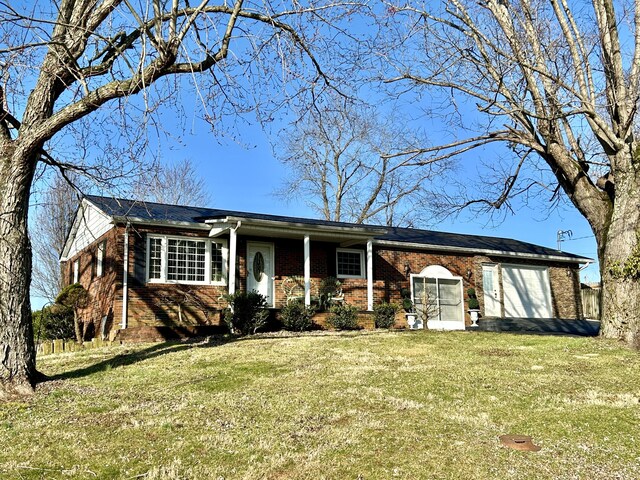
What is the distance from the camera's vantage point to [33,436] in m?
5.94

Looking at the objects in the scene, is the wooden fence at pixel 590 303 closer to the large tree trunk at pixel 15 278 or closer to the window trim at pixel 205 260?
the window trim at pixel 205 260

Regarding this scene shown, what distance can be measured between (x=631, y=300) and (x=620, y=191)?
2.27 m

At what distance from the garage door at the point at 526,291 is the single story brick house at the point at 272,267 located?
0.04m

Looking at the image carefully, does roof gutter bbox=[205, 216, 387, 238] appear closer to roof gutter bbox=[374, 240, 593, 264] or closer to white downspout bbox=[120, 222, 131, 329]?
roof gutter bbox=[374, 240, 593, 264]

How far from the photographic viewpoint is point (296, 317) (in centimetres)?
1565

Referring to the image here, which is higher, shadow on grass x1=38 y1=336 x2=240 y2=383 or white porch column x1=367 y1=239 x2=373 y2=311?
white porch column x1=367 y1=239 x2=373 y2=311

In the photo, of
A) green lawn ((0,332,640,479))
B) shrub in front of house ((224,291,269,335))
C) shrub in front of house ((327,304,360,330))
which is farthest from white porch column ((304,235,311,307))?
green lawn ((0,332,640,479))

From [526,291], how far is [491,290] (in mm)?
1709

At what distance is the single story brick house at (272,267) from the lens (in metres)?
15.3

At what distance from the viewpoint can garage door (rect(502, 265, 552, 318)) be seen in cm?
2106

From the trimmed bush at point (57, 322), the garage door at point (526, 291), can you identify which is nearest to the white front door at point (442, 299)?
the garage door at point (526, 291)

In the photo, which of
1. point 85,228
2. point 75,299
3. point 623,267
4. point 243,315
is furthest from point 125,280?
point 623,267

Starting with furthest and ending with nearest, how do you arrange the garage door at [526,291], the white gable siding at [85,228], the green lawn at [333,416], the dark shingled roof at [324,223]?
the garage door at [526,291], the white gable siding at [85,228], the dark shingled roof at [324,223], the green lawn at [333,416]

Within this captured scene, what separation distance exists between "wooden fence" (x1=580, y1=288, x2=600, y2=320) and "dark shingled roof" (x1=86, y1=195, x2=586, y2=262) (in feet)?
9.33
